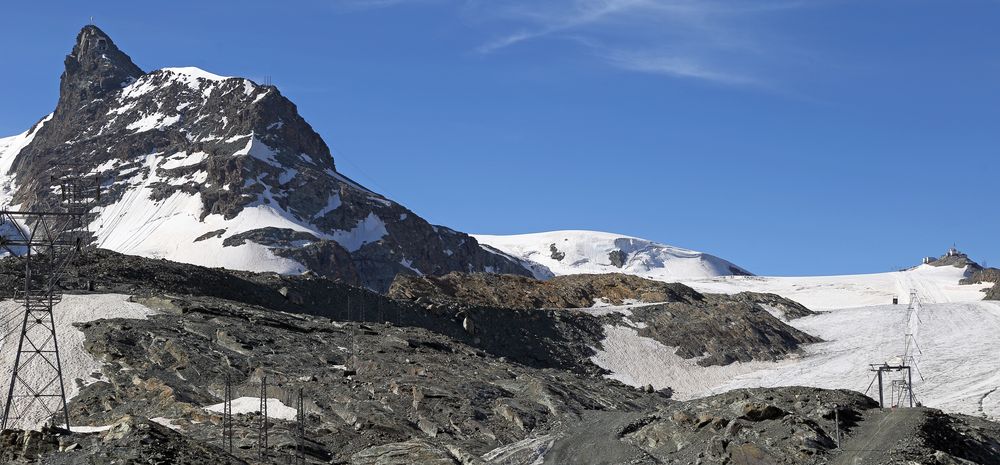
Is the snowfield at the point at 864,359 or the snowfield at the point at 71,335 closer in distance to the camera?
the snowfield at the point at 71,335

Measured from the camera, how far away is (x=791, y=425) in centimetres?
4838

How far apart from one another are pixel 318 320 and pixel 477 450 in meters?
36.4

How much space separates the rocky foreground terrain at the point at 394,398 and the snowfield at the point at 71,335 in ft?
2.78

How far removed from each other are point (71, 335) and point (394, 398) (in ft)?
62.4

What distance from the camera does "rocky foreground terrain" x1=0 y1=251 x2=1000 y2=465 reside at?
47.2 metres

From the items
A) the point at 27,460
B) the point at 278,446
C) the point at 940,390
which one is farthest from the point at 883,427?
the point at 940,390

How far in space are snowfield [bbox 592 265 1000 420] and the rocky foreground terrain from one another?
3572mm

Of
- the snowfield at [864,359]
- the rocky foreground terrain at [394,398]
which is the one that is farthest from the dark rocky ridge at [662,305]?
the snowfield at [864,359]

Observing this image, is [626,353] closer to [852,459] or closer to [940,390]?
[940,390]

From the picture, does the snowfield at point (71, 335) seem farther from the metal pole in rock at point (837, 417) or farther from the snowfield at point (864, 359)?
the snowfield at point (864, 359)

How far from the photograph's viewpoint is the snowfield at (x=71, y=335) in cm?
6638

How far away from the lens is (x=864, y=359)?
11038cm

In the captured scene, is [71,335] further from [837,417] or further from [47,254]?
[837,417]

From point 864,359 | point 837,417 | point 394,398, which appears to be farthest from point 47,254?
point 864,359
